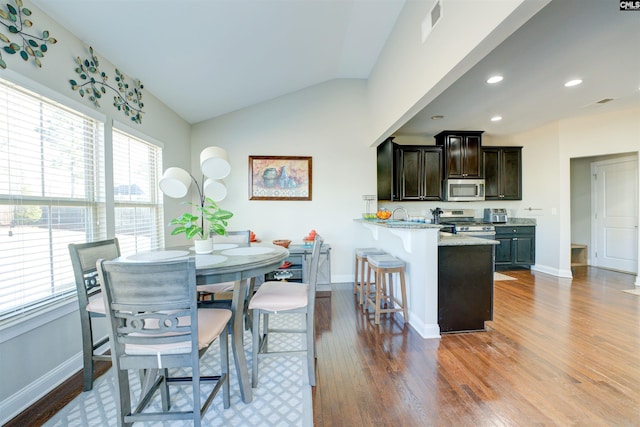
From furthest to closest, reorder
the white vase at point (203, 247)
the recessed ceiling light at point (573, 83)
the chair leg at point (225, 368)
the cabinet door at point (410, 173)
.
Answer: the cabinet door at point (410, 173) < the recessed ceiling light at point (573, 83) < the white vase at point (203, 247) < the chair leg at point (225, 368)

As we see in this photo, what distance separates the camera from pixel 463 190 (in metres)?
4.99

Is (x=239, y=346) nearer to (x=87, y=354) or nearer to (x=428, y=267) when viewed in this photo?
(x=87, y=354)

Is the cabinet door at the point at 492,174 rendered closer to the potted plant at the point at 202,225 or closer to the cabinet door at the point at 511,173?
the cabinet door at the point at 511,173

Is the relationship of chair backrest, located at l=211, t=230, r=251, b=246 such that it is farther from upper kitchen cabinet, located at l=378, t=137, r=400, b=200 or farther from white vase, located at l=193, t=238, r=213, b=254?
upper kitchen cabinet, located at l=378, t=137, r=400, b=200

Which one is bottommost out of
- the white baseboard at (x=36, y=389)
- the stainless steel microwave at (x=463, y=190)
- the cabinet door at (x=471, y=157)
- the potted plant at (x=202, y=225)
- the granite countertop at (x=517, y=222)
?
the white baseboard at (x=36, y=389)

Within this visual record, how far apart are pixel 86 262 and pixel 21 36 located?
57.1 inches

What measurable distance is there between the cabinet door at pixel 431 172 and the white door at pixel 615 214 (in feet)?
10.4

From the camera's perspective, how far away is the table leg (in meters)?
1.59

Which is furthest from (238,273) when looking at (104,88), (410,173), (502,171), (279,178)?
(502,171)

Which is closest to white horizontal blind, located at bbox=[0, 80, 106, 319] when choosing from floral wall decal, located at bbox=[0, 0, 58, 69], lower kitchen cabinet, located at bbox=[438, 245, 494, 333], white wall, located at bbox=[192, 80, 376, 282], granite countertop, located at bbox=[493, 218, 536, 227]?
floral wall decal, located at bbox=[0, 0, 58, 69]

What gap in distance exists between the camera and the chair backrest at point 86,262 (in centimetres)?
168

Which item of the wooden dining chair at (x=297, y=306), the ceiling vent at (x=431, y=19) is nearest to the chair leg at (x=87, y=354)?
the wooden dining chair at (x=297, y=306)

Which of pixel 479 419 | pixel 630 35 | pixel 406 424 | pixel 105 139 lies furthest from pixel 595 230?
pixel 105 139

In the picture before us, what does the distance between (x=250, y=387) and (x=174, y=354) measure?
65 centimetres
